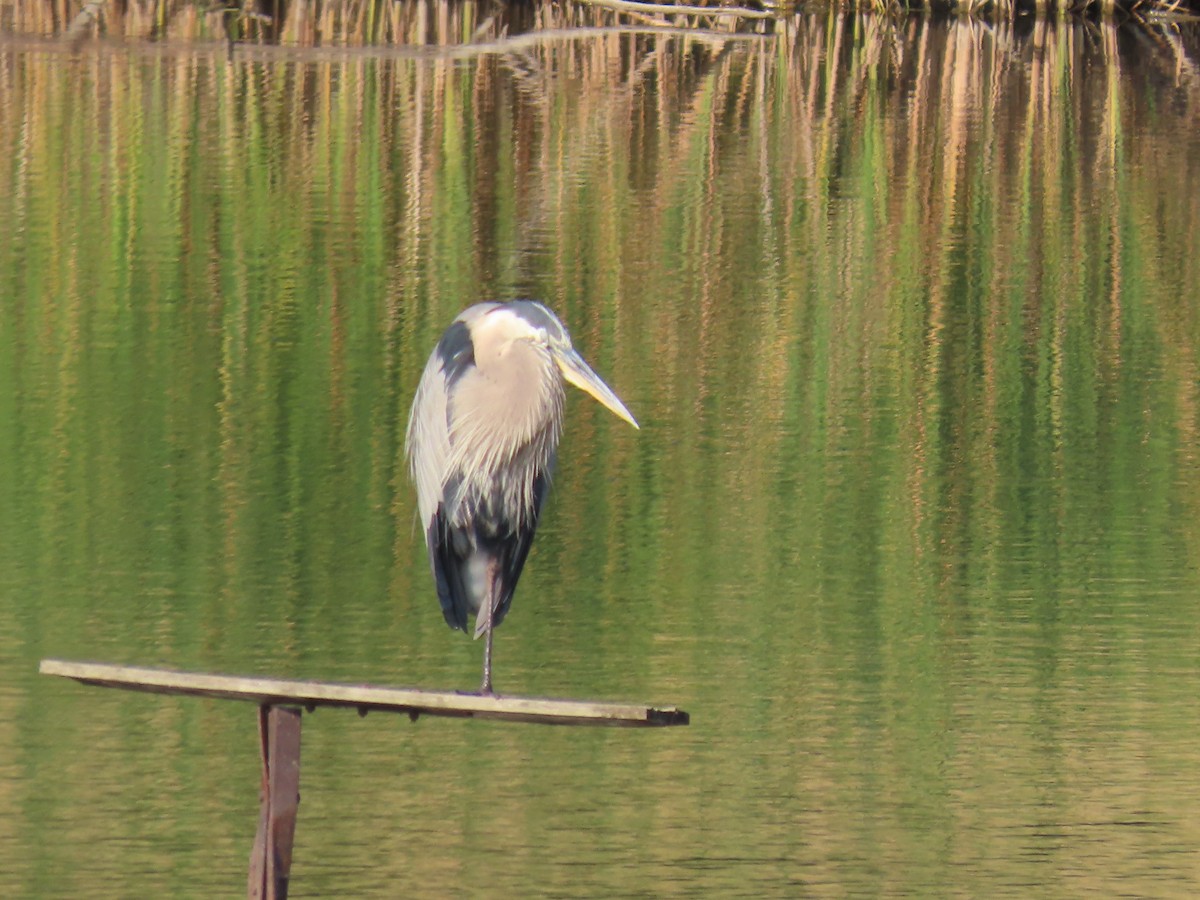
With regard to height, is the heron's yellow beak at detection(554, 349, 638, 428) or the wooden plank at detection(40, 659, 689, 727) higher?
the heron's yellow beak at detection(554, 349, 638, 428)

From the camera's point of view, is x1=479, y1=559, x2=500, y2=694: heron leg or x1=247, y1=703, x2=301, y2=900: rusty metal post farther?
x1=479, y1=559, x2=500, y2=694: heron leg

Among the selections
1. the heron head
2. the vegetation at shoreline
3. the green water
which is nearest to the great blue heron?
the heron head

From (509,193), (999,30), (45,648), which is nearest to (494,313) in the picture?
(45,648)

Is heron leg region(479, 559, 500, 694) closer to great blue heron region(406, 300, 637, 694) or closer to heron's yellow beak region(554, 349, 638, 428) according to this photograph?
great blue heron region(406, 300, 637, 694)

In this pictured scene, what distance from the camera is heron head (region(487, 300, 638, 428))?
15.8 ft

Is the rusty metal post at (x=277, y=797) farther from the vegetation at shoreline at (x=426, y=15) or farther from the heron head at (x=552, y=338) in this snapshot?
the vegetation at shoreline at (x=426, y=15)

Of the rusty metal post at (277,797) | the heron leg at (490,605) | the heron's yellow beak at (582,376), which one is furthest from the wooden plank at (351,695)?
the heron's yellow beak at (582,376)

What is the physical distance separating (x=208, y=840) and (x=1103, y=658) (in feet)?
7.79

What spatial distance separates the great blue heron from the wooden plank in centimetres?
75

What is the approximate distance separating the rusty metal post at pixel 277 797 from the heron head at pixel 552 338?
Result: 0.85 m

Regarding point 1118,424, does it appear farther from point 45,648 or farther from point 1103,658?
point 45,648

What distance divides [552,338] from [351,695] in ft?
3.39

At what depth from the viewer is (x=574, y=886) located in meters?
5.17

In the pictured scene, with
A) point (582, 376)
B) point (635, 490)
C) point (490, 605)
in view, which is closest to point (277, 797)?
point (490, 605)
